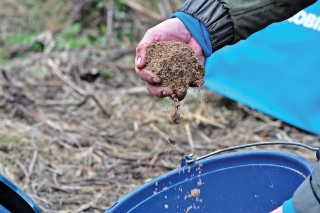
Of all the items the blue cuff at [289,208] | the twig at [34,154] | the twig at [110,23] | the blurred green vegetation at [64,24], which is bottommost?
the blurred green vegetation at [64,24]

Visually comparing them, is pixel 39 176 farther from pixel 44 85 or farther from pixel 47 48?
pixel 47 48

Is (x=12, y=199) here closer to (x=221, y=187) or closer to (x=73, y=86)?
(x=221, y=187)

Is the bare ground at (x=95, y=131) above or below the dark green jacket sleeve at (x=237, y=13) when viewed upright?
below

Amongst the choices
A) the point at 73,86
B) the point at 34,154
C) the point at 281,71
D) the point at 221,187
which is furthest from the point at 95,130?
the point at 221,187

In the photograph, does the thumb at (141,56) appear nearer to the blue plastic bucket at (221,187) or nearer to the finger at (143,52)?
the finger at (143,52)

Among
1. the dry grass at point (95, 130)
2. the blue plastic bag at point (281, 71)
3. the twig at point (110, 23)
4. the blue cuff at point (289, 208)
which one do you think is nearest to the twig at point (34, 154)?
the dry grass at point (95, 130)

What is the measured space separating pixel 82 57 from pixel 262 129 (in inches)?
53.4

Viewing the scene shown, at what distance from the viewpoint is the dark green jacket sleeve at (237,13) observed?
159 centimetres

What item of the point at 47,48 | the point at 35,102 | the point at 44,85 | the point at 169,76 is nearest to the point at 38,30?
the point at 47,48

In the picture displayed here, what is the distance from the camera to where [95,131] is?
280cm

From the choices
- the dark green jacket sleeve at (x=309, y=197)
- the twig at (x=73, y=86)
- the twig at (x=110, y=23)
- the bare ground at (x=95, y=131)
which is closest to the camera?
the dark green jacket sleeve at (x=309, y=197)

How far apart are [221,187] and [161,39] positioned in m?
0.46

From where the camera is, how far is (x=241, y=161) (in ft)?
5.43

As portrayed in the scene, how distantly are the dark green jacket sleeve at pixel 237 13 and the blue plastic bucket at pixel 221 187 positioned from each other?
1.13ft
